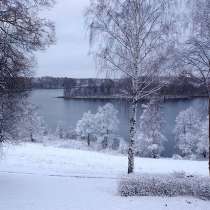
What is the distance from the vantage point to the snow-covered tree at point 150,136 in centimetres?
4984

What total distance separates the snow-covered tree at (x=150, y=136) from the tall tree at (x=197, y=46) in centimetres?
3523

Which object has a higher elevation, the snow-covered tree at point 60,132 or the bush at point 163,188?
the bush at point 163,188

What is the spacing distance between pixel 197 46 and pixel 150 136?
3745 centimetres

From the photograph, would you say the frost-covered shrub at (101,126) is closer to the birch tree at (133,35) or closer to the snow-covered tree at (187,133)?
the snow-covered tree at (187,133)

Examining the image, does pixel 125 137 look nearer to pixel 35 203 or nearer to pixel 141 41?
pixel 141 41

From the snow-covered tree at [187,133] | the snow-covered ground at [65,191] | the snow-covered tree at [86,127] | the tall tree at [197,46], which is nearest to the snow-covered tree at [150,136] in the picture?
the snow-covered tree at [187,133]

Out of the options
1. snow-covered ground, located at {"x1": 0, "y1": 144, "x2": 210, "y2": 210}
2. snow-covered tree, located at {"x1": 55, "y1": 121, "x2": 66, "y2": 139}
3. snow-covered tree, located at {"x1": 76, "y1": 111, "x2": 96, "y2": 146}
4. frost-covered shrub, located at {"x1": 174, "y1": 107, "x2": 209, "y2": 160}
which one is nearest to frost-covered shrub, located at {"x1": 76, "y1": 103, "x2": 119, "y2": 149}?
snow-covered tree, located at {"x1": 76, "y1": 111, "x2": 96, "y2": 146}

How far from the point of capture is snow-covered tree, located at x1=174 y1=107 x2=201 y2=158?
173 ft

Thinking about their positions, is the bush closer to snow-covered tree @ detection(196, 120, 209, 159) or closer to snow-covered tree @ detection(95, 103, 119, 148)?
snow-covered tree @ detection(196, 120, 209, 159)

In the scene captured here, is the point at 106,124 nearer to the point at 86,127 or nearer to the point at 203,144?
the point at 86,127

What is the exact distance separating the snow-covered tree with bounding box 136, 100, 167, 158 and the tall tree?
35233 millimetres

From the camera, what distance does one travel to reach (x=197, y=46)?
13758mm

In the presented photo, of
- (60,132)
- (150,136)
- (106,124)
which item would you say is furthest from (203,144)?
(60,132)

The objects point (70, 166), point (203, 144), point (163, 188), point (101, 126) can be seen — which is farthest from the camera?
point (101, 126)
